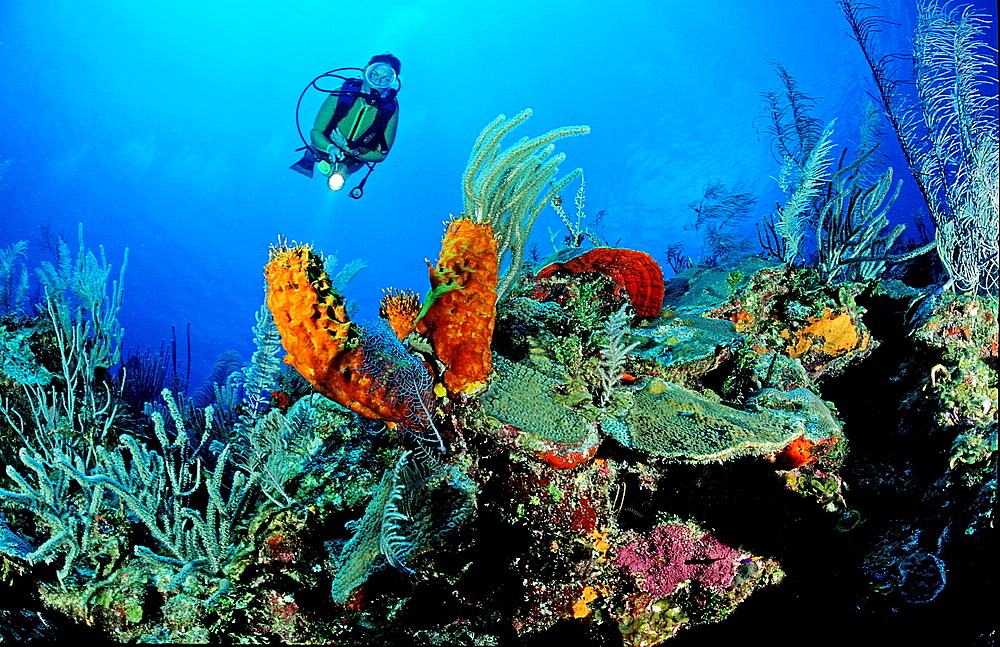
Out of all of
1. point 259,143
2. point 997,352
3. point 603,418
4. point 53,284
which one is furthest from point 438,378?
point 259,143

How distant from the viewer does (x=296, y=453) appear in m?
3.17

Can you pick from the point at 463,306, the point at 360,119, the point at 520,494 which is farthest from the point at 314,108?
the point at 520,494

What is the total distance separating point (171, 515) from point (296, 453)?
883 mm

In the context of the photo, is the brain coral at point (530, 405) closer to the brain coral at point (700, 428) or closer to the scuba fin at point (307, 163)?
the brain coral at point (700, 428)

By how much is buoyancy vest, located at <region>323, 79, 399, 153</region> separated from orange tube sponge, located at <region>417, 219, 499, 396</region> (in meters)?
5.12

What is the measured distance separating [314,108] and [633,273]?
6449cm

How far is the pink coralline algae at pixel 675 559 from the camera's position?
2553mm

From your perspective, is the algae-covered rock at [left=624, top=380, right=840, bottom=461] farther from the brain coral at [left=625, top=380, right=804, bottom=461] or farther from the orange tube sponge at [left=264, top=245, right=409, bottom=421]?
the orange tube sponge at [left=264, top=245, right=409, bottom=421]

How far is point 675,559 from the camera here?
2604 mm

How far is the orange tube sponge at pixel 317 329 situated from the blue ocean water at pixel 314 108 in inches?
1344

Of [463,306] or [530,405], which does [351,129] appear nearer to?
[463,306]

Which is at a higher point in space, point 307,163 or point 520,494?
point 307,163

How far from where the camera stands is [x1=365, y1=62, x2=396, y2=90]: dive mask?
7.14 m

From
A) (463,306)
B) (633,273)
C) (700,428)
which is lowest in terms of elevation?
(700,428)
